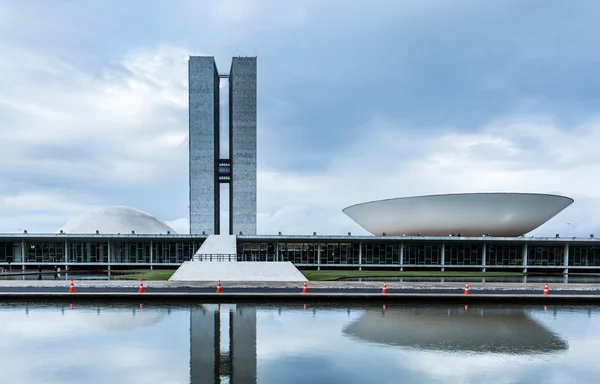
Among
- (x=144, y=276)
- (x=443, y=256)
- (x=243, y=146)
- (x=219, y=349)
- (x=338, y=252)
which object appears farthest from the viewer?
(x=243, y=146)

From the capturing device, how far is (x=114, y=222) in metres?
58.7

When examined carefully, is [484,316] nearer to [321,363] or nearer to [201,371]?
[321,363]

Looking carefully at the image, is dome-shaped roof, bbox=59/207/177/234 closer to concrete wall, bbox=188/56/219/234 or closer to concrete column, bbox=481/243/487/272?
concrete wall, bbox=188/56/219/234

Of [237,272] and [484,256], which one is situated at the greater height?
[237,272]

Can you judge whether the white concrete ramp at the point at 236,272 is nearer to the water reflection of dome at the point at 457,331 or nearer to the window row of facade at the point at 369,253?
the water reflection of dome at the point at 457,331

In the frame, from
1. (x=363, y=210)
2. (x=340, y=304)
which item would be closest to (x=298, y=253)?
(x=363, y=210)

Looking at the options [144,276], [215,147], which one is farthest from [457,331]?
[215,147]

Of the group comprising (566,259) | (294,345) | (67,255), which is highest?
(294,345)

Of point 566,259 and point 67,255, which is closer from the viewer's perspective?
point 566,259

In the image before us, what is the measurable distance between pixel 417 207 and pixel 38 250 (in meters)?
37.9

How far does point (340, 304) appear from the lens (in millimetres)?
15875

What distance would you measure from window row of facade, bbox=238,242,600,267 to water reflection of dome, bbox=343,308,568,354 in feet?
86.4

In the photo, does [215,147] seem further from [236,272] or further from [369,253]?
[236,272]

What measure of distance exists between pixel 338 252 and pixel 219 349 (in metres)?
32.0
